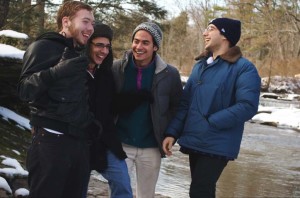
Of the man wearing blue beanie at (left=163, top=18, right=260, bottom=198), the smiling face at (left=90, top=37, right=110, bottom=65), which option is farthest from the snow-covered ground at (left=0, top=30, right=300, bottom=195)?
the man wearing blue beanie at (left=163, top=18, right=260, bottom=198)

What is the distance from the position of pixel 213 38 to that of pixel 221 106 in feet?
1.53

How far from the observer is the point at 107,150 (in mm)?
2807

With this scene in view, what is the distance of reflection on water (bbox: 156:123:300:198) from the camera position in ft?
19.1

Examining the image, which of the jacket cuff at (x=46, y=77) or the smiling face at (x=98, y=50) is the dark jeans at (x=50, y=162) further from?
the smiling face at (x=98, y=50)

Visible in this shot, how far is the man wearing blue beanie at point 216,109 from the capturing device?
2.77 m

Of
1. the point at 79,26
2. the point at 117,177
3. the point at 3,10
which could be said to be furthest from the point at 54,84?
the point at 3,10

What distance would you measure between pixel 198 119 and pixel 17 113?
3.54 metres

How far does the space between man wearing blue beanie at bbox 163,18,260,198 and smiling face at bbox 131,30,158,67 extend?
1.19 ft

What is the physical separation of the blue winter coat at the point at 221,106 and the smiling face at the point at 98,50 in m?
0.68

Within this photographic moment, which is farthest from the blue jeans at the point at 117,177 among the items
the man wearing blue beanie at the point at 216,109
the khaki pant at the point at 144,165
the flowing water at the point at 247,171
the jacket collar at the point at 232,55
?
the flowing water at the point at 247,171

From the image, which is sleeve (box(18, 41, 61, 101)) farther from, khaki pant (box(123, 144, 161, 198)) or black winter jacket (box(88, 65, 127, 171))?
khaki pant (box(123, 144, 161, 198))

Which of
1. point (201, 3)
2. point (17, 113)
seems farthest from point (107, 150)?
point (201, 3)

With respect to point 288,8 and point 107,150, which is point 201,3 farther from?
point 107,150

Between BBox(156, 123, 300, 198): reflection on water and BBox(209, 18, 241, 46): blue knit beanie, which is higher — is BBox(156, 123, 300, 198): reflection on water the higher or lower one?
the lower one
